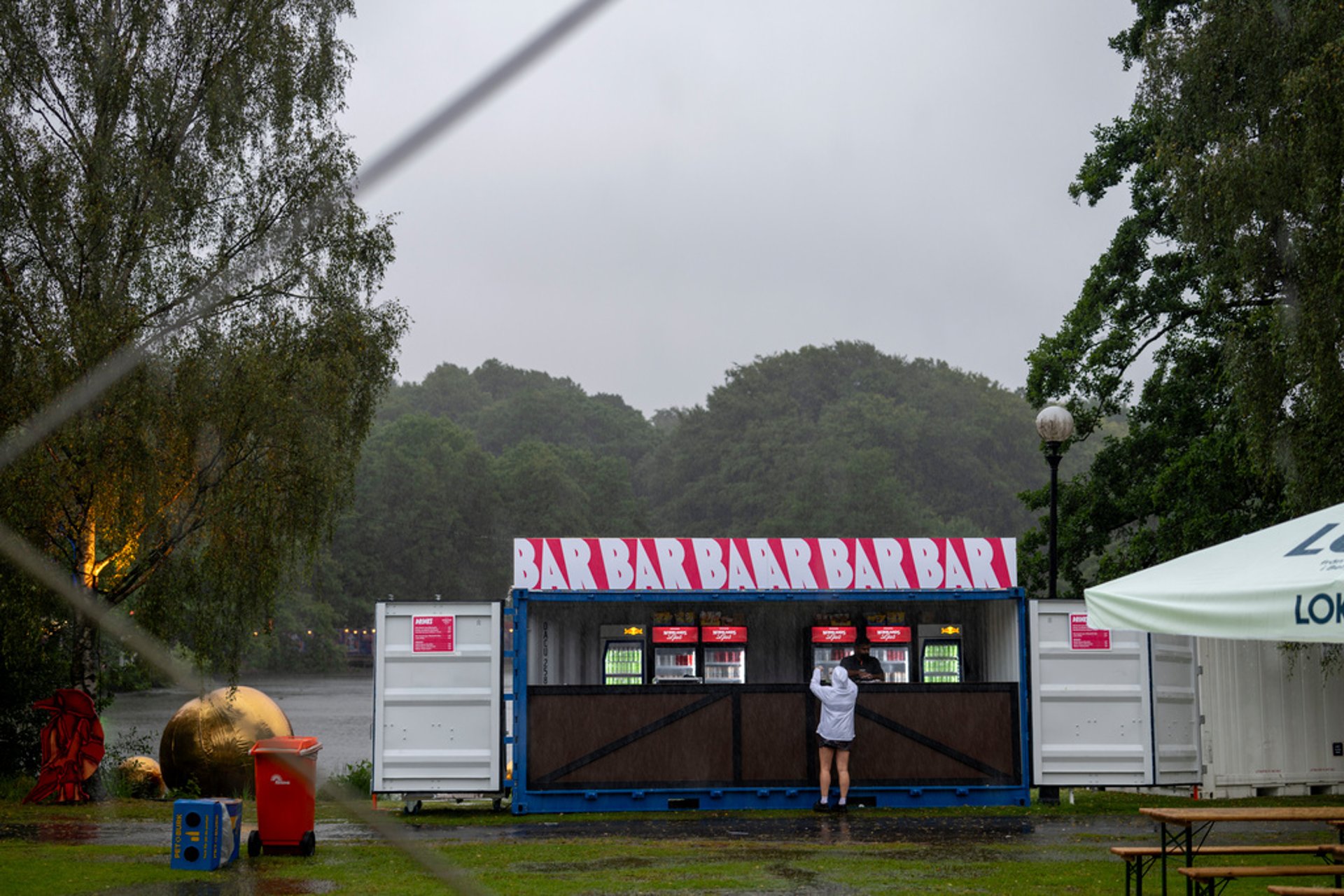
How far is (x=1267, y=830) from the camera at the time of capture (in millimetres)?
13492

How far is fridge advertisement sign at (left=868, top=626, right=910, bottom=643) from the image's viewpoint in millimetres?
18188

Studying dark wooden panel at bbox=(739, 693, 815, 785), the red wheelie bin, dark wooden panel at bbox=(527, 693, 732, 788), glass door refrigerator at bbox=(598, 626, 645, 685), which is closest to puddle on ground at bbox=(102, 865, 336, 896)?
the red wheelie bin

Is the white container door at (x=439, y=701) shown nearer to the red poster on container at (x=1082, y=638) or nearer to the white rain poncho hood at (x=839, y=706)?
the white rain poncho hood at (x=839, y=706)

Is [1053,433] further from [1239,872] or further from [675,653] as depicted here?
[1239,872]

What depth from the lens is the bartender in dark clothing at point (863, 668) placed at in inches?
637

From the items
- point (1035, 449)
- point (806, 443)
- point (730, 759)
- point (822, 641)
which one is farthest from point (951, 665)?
point (1035, 449)

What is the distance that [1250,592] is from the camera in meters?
7.00

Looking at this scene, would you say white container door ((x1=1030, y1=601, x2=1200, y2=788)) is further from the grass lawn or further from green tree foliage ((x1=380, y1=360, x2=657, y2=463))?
green tree foliage ((x1=380, y1=360, x2=657, y2=463))

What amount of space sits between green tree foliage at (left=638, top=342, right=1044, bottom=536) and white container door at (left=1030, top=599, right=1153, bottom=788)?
68757mm

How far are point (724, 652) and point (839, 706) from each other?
3533 mm

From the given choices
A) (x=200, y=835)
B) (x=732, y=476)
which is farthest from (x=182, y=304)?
(x=732, y=476)

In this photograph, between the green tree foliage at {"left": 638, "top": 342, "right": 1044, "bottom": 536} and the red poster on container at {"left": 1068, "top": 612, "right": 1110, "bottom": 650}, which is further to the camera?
the green tree foliage at {"left": 638, "top": 342, "right": 1044, "bottom": 536}

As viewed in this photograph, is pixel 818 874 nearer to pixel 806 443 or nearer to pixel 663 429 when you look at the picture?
pixel 806 443

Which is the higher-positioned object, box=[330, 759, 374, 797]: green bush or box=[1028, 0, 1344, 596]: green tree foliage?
box=[1028, 0, 1344, 596]: green tree foliage
